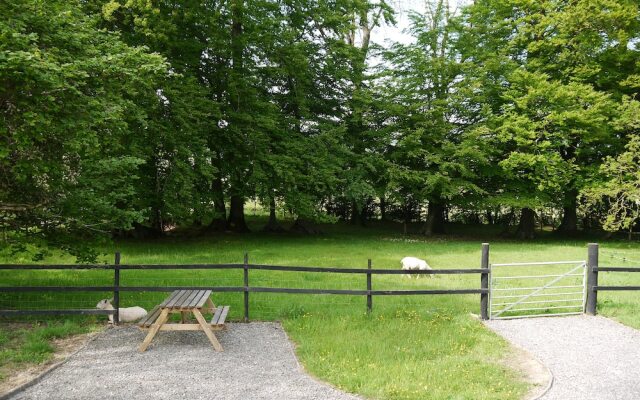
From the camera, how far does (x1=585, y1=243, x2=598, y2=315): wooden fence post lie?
9.39 metres

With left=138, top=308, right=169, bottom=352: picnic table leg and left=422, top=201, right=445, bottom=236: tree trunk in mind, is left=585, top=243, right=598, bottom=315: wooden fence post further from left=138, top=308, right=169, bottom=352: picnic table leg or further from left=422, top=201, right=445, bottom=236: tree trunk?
left=422, top=201, right=445, bottom=236: tree trunk

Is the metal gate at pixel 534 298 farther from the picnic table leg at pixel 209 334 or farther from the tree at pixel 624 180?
the tree at pixel 624 180

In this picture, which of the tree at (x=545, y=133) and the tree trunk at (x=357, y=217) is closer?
the tree at (x=545, y=133)

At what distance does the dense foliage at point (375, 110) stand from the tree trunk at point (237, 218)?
8 cm

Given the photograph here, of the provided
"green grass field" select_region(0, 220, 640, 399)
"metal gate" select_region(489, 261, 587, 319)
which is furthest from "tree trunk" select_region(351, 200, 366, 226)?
"metal gate" select_region(489, 261, 587, 319)

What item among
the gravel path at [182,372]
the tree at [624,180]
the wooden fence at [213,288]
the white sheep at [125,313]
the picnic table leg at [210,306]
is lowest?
the gravel path at [182,372]

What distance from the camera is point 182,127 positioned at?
18.8 metres

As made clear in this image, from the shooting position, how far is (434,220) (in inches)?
1208

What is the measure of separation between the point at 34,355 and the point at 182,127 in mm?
13190

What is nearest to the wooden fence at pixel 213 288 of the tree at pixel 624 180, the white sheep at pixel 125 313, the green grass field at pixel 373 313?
the white sheep at pixel 125 313

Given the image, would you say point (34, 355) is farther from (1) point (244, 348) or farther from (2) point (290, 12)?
(2) point (290, 12)

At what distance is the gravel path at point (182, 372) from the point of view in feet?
18.8

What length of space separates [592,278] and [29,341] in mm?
10918

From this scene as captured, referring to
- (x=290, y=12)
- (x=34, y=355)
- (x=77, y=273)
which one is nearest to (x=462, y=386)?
(x=34, y=355)
